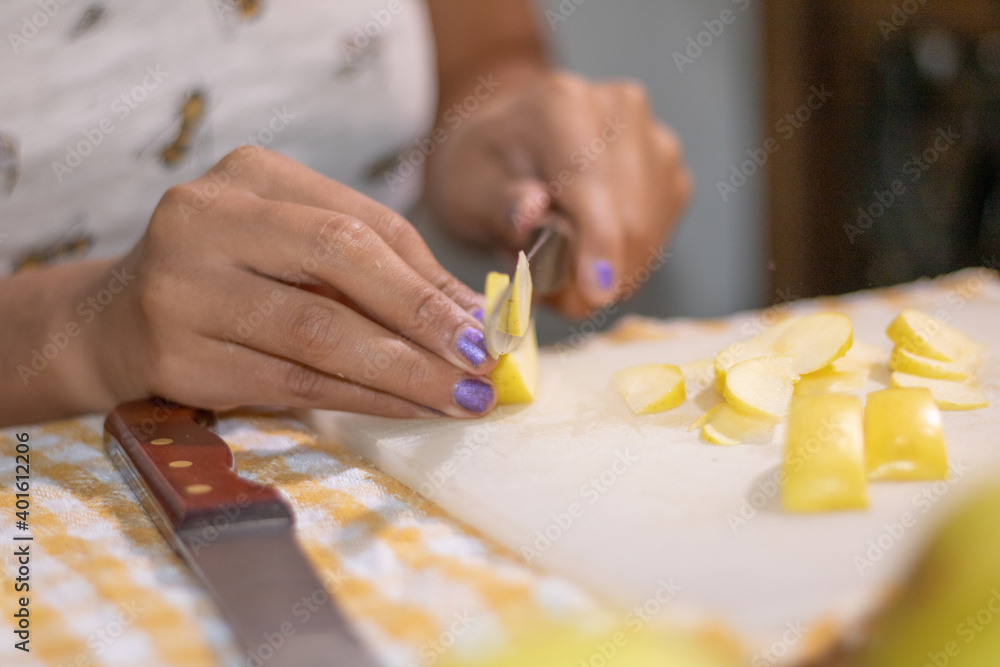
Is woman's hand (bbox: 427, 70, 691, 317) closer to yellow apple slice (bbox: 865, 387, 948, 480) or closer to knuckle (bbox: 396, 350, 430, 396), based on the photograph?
knuckle (bbox: 396, 350, 430, 396)

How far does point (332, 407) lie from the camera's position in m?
0.77

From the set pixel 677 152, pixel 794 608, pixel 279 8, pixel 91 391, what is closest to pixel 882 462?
pixel 794 608

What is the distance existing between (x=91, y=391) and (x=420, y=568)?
471 mm

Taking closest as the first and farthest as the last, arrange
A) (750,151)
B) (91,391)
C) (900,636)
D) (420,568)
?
1. (900,636)
2. (420,568)
3. (91,391)
4. (750,151)

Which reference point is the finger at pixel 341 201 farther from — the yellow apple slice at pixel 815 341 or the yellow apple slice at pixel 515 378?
the yellow apple slice at pixel 815 341

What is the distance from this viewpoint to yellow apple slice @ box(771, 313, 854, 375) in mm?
777

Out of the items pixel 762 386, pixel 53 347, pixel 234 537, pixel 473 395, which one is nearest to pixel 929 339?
pixel 762 386

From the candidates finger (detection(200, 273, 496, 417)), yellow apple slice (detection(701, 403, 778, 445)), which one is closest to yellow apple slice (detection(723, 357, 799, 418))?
yellow apple slice (detection(701, 403, 778, 445))

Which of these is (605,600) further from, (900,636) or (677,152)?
(677,152)

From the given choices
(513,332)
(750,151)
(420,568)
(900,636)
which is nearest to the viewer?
(900,636)

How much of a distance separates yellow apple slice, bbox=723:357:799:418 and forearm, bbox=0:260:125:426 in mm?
584

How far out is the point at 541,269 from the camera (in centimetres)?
100

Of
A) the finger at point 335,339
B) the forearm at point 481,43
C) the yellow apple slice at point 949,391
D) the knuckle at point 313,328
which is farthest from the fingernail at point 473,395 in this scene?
the forearm at point 481,43

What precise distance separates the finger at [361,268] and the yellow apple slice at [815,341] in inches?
11.4
